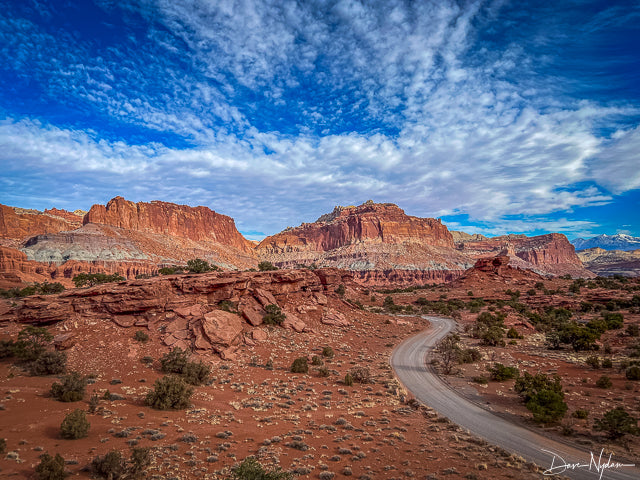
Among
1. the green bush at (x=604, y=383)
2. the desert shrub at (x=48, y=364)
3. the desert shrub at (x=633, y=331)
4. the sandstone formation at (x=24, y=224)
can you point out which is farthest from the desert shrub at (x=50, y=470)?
the sandstone formation at (x=24, y=224)

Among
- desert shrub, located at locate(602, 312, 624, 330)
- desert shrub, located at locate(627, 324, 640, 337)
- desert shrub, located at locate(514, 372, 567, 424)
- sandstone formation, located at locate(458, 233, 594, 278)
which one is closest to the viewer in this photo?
desert shrub, located at locate(514, 372, 567, 424)

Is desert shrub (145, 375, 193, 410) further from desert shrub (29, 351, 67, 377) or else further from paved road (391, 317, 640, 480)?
paved road (391, 317, 640, 480)

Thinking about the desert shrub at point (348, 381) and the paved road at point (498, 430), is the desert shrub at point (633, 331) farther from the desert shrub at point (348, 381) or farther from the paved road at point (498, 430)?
the desert shrub at point (348, 381)

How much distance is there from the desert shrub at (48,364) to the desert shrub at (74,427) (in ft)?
31.8

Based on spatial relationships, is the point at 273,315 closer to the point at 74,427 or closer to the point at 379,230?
the point at 74,427

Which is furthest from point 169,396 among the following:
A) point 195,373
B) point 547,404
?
point 547,404

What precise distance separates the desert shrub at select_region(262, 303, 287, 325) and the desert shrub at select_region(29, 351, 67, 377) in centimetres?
1613

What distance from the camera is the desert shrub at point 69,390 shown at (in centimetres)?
1413

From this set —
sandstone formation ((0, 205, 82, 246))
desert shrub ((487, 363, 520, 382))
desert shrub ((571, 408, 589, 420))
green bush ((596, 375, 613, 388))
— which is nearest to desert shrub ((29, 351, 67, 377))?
desert shrub ((571, 408, 589, 420))

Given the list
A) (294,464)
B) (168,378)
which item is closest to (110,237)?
(168,378)

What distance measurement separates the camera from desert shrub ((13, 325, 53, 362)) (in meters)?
19.4

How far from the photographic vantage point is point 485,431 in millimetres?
14344

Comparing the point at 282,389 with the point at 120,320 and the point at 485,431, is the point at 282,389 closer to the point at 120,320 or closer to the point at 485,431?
the point at 485,431

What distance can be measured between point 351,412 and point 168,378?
977 centimetres
